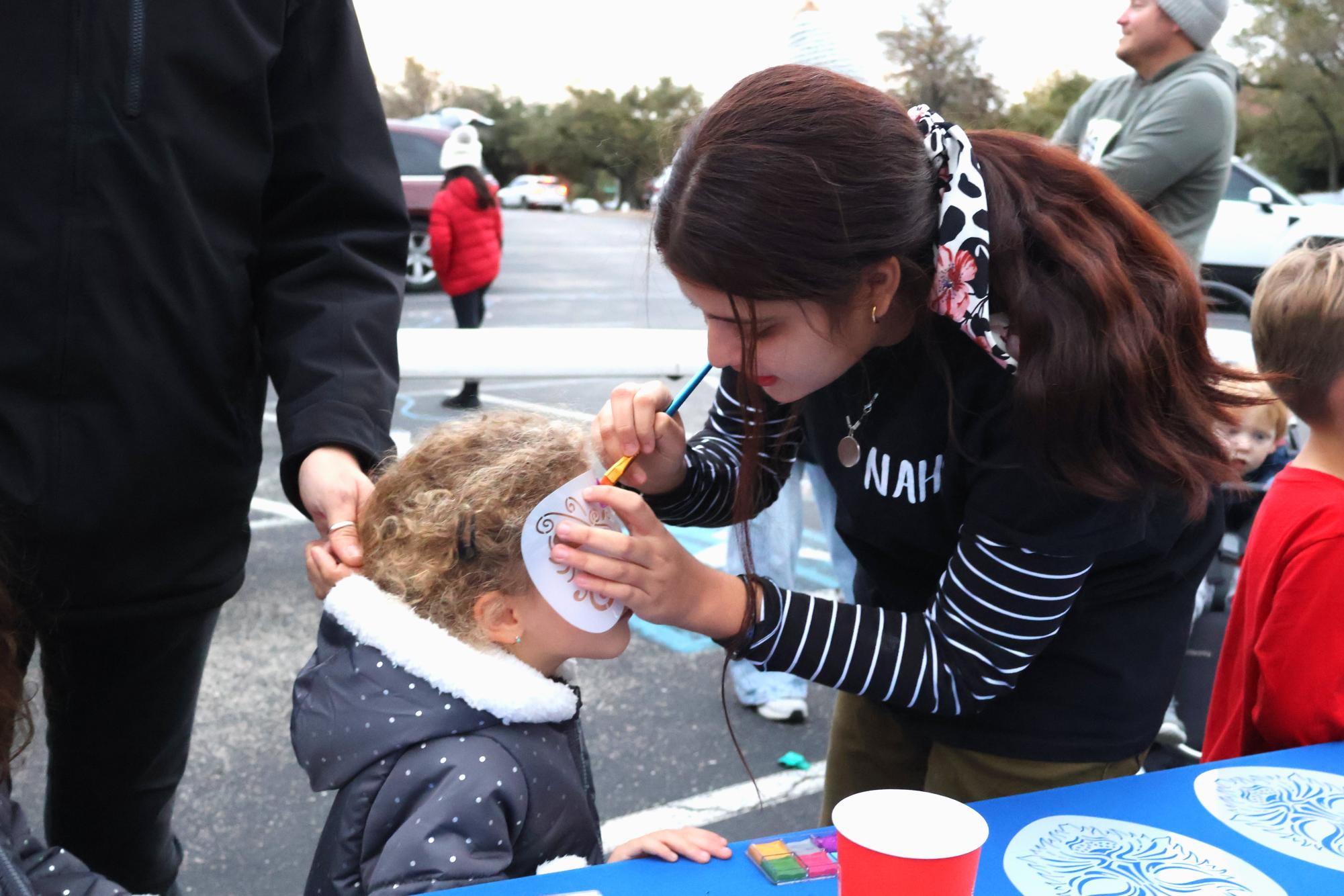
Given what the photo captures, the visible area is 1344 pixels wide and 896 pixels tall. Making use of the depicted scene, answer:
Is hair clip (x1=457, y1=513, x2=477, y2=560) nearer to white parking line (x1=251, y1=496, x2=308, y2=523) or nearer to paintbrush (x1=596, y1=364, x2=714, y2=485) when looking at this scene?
paintbrush (x1=596, y1=364, x2=714, y2=485)

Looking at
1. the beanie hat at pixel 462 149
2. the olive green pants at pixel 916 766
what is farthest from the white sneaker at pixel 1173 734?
the beanie hat at pixel 462 149

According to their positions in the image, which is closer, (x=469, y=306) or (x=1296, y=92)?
(x=469, y=306)

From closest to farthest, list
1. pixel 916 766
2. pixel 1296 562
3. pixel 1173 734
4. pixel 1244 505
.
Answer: pixel 1296 562
pixel 916 766
pixel 1173 734
pixel 1244 505

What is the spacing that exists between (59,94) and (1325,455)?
1726 millimetres

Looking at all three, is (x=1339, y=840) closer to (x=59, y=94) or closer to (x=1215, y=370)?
(x=1215, y=370)

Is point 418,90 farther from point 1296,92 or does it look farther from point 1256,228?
point 1256,228

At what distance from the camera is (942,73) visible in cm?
239

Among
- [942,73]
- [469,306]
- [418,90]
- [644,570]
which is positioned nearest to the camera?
[644,570]

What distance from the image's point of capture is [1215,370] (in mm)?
1318

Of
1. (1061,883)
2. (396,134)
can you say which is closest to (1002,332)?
(1061,883)

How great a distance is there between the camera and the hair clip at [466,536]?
124 centimetres

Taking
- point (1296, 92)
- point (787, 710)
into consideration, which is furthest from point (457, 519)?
point (1296, 92)

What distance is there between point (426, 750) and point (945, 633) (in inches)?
22.6

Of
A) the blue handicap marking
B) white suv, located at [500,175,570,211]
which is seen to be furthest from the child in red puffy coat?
white suv, located at [500,175,570,211]
